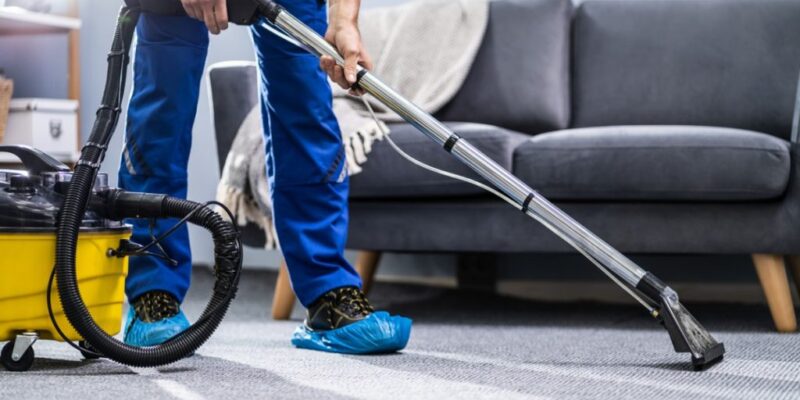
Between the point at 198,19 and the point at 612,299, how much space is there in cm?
133

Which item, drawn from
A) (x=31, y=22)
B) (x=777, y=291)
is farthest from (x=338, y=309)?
(x=31, y=22)

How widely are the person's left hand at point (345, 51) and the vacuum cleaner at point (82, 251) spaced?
24cm

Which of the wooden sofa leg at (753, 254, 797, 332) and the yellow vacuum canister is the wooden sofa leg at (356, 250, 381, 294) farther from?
the yellow vacuum canister

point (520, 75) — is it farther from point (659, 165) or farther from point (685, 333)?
point (685, 333)

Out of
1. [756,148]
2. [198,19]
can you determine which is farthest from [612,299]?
[198,19]

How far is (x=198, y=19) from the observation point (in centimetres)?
129

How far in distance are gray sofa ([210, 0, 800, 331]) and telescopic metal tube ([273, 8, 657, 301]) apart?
0.48 meters

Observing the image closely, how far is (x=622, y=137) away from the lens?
172 cm

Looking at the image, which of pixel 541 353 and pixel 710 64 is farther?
pixel 710 64

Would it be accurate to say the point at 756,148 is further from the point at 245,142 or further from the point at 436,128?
the point at 245,142

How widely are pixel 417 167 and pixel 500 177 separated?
0.52 metres

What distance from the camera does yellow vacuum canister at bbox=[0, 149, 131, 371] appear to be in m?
1.13

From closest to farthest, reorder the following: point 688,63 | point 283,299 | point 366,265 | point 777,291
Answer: point 777,291, point 283,299, point 366,265, point 688,63

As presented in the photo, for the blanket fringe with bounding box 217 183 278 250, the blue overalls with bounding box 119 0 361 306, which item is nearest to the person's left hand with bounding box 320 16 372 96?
the blue overalls with bounding box 119 0 361 306
